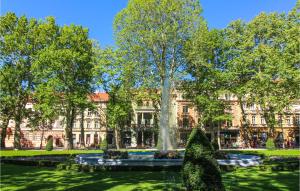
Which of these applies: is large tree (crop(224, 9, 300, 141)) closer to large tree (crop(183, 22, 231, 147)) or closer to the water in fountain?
large tree (crop(183, 22, 231, 147))

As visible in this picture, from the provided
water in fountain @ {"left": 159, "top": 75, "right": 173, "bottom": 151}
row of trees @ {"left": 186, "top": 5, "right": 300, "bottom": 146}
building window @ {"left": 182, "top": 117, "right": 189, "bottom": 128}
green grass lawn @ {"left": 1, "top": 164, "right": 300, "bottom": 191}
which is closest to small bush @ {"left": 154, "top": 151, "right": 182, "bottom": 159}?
green grass lawn @ {"left": 1, "top": 164, "right": 300, "bottom": 191}

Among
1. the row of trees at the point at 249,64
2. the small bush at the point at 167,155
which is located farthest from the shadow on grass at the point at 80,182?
the row of trees at the point at 249,64

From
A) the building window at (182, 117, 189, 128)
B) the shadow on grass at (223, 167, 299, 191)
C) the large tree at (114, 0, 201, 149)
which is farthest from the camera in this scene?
the building window at (182, 117, 189, 128)

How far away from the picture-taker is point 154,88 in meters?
42.3

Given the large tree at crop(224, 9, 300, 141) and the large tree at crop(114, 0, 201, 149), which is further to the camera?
the large tree at crop(224, 9, 300, 141)

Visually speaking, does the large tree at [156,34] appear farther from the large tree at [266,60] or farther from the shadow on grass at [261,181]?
the shadow on grass at [261,181]

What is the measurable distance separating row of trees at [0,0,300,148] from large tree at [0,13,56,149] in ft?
0.43

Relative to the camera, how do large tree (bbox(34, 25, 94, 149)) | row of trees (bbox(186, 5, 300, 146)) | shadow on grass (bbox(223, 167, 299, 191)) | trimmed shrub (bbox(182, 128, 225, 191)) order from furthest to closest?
large tree (bbox(34, 25, 94, 149)) < row of trees (bbox(186, 5, 300, 146)) < shadow on grass (bbox(223, 167, 299, 191)) < trimmed shrub (bbox(182, 128, 225, 191))

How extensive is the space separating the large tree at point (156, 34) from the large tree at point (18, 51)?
39.1 feet

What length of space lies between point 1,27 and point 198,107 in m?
29.8

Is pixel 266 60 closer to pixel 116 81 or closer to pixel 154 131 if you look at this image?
pixel 116 81

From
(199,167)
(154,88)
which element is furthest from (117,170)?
(154,88)

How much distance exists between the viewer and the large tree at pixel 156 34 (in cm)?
3991

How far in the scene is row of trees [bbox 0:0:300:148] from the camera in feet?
134
